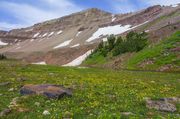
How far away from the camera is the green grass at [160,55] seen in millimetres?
68456

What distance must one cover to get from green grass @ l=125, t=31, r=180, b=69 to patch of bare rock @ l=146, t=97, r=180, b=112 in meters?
43.2

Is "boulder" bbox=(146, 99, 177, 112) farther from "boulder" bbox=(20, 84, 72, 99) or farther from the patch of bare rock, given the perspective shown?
"boulder" bbox=(20, 84, 72, 99)

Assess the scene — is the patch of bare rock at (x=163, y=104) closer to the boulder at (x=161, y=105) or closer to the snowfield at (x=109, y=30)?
the boulder at (x=161, y=105)

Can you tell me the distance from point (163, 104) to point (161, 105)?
30cm

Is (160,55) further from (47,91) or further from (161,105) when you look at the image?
(47,91)

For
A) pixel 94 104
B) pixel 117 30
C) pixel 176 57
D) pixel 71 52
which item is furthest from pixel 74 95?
pixel 117 30

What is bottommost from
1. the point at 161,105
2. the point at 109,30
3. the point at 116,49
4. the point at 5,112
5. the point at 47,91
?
the point at 161,105

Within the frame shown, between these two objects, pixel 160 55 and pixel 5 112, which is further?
pixel 160 55

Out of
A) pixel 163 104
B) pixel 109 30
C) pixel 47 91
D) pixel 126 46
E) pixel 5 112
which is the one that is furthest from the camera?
pixel 109 30

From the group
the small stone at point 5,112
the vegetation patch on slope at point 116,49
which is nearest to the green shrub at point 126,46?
the vegetation patch on slope at point 116,49

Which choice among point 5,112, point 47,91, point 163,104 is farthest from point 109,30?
point 5,112

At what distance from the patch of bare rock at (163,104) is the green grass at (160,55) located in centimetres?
4320

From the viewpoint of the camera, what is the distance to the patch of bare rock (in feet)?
72.6

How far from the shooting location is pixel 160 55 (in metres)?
72.2
